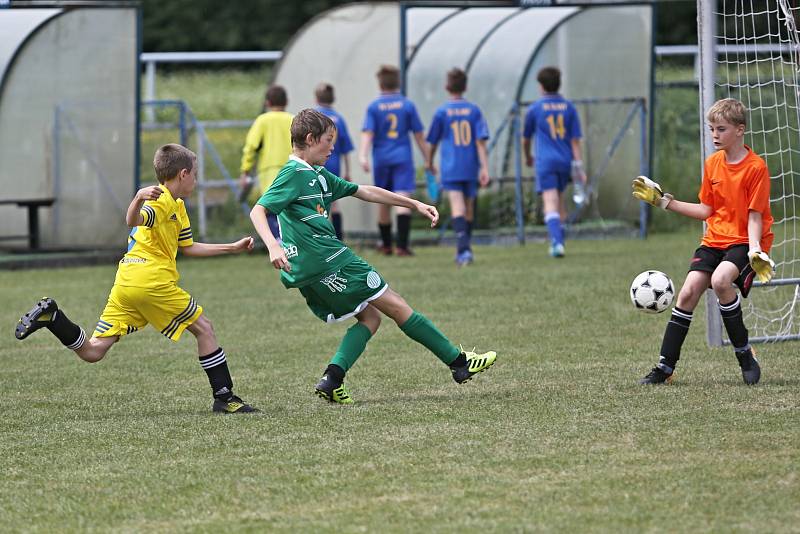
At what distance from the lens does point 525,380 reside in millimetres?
7246

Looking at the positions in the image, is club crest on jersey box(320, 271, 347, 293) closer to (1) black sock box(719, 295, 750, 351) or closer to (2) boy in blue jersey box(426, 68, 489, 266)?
(1) black sock box(719, 295, 750, 351)

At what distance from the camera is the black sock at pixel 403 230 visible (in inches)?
575

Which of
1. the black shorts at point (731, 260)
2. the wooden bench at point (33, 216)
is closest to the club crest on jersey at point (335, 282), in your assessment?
the black shorts at point (731, 260)

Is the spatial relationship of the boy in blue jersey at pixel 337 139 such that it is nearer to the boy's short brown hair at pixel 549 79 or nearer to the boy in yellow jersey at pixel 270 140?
the boy in yellow jersey at pixel 270 140

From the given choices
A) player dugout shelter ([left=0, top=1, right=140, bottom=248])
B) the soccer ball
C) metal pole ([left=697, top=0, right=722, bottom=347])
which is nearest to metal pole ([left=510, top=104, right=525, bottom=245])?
player dugout shelter ([left=0, top=1, right=140, bottom=248])

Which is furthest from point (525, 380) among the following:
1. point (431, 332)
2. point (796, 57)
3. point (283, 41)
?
point (283, 41)

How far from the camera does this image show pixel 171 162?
6555 mm

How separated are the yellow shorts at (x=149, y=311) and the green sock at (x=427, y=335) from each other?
3.47 feet

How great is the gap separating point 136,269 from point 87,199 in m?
8.93

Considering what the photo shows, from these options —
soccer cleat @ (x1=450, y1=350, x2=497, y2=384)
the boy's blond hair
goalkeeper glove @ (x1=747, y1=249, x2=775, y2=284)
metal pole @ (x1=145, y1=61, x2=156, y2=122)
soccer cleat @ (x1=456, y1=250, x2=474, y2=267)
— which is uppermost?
Result: metal pole @ (x1=145, y1=61, x2=156, y2=122)

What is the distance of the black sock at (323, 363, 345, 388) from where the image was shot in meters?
6.64

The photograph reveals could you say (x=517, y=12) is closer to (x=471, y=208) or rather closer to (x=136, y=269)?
(x=471, y=208)

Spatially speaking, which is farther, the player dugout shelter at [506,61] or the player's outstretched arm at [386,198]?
the player dugout shelter at [506,61]

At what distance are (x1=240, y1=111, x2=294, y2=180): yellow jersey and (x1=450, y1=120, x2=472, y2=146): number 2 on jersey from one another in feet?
5.70
